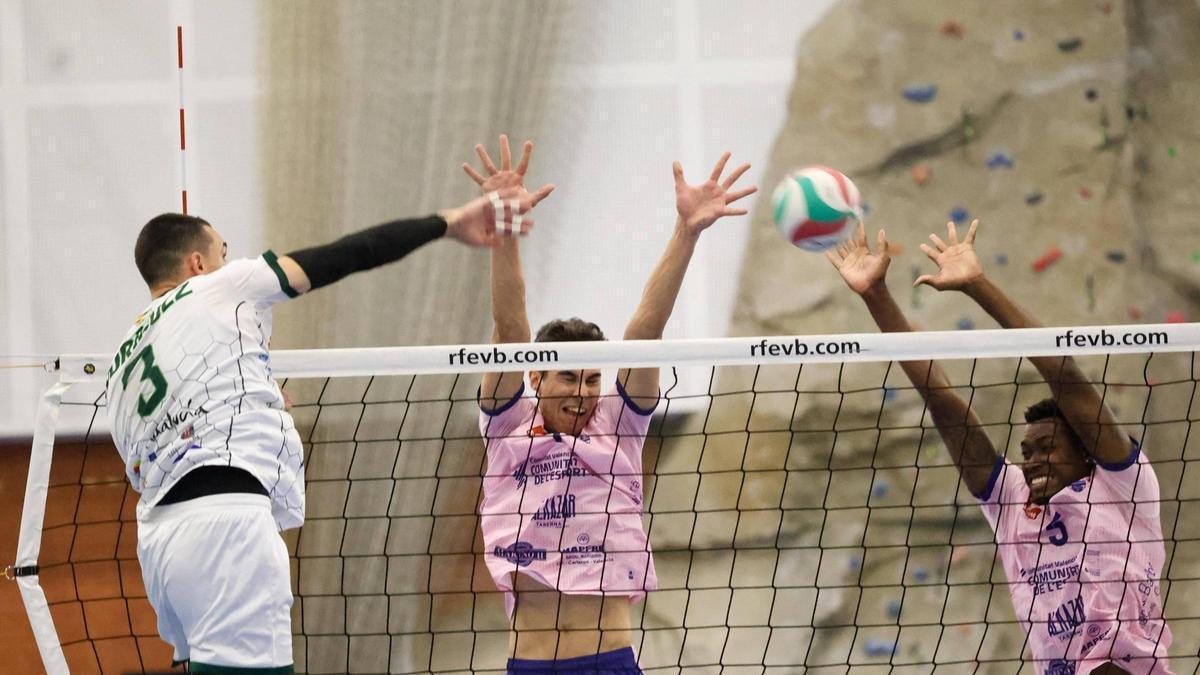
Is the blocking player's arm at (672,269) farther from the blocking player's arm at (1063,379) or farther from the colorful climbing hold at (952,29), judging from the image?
the colorful climbing hold at (952,29)

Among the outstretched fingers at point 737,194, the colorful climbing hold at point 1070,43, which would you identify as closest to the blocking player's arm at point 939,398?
the outstretched fingers at point 737,194

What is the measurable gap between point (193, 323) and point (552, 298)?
293cm

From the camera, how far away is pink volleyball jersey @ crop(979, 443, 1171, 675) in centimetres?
377

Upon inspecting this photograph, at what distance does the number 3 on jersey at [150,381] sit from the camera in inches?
126

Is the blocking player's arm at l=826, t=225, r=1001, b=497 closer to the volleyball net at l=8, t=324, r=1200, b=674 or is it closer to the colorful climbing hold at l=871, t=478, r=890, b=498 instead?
the volleyball net at l=8, t=324, r=1200, b=674

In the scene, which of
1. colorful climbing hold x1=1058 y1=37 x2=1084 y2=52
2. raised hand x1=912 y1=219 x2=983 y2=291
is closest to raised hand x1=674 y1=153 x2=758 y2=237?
raised hand x1=912 y1=219 x2=983 y2=291

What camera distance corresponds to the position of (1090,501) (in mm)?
3889

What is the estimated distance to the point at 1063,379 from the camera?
152 inches

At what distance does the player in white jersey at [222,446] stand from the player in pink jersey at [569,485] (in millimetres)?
790

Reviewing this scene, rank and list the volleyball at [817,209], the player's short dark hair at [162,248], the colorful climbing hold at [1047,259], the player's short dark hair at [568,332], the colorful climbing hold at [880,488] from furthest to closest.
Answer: the colorful climbing hold at [1047,259], the colorful climbing hold at [880,488], the player's short dark hair at [568,332], the volleyball at [817,209], the player's short dark hair at [162,248]

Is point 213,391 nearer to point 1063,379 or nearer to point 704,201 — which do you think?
point 704,201

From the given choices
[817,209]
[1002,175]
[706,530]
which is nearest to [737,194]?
[817,209]

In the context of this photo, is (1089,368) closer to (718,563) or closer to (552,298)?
(718,563)

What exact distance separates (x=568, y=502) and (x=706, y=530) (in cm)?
214
